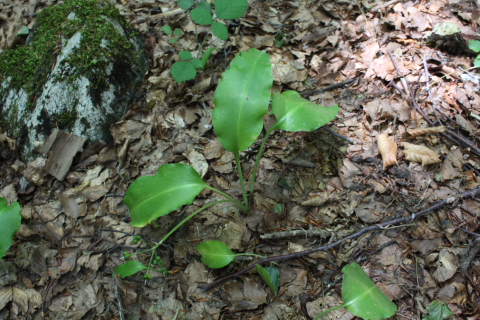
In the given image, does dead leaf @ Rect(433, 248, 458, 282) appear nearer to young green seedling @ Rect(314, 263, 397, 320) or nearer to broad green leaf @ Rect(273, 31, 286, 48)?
young green seedling @ Rect(314, 263, 397, 320)

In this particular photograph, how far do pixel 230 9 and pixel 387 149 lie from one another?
59.3 inches

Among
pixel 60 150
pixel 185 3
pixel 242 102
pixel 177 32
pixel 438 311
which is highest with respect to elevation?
pixel 185 3

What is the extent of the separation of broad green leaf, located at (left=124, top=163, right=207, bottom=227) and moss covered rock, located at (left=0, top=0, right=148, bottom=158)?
0.83m

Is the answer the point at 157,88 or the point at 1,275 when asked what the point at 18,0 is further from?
the point at 1,275

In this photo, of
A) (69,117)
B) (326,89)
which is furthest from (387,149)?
(69,117)

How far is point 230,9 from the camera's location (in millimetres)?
2219

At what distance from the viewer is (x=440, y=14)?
96.4 inches

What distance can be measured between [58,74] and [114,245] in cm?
134

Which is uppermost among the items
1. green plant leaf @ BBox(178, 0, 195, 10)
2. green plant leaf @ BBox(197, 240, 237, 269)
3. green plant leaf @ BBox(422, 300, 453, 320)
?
green plant leaf @ BBox(178, 0, 195, 10)

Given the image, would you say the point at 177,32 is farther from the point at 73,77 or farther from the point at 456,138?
the point at 456,138

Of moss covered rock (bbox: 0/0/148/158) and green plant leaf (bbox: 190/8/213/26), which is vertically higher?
green plant leaf (bbox: 190/8/213/26)

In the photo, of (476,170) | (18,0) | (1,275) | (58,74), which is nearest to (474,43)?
(476,170)

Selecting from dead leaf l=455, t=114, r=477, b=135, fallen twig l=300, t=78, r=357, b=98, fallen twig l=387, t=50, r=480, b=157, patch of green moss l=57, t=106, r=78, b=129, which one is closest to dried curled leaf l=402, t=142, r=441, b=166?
fallen twig l=387, t=50, r=480, b=157

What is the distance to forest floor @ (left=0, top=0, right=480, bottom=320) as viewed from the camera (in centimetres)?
158
